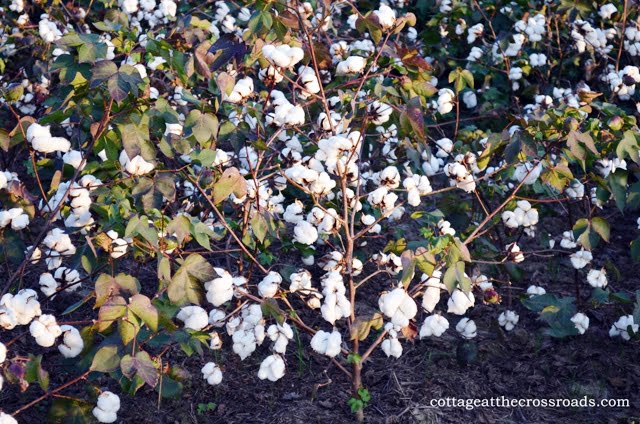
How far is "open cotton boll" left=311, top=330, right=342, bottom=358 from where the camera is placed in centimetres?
245

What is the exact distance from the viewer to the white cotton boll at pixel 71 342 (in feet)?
7.67

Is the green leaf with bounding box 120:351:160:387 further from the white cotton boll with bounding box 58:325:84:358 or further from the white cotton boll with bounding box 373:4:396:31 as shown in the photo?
the white cotton boll with bounding box 373:4:396:31

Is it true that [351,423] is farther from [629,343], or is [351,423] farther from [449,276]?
[629,343]

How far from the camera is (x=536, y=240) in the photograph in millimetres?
3979

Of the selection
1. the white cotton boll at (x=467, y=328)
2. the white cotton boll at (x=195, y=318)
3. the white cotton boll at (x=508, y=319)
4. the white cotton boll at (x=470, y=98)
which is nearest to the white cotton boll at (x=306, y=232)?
the white cotton boll at (x=195, y=318)

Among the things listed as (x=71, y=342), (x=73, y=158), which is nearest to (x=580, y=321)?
(x=71, y=342)

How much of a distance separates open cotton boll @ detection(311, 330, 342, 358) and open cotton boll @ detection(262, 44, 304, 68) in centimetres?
82

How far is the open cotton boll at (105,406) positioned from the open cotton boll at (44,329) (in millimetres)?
234

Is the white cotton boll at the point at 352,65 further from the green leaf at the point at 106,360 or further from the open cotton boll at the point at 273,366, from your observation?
the green leaf at the point at 106,360

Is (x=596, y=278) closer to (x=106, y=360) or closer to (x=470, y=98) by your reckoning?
(x=470, y=98)

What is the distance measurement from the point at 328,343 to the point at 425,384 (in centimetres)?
67

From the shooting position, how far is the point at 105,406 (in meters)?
2.36

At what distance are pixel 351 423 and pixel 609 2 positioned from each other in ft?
9.49

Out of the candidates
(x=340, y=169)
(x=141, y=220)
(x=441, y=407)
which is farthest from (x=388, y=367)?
(x=141, y=220)
